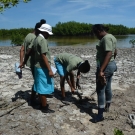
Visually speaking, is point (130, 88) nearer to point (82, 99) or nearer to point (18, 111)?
point (82, 99)

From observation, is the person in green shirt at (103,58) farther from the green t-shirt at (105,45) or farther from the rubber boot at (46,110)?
the rubber boot at (46,110)

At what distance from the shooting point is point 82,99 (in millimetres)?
5000

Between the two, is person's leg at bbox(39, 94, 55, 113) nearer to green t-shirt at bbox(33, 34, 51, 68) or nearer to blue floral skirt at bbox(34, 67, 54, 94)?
blue floral skirt at bbox(34, 67, 54, 94)

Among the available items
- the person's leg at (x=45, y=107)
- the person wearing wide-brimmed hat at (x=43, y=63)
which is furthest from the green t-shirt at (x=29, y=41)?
the person's leg at (x=45, y=107)

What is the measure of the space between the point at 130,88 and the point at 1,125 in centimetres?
372

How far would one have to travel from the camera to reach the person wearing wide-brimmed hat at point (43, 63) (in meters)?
3.89

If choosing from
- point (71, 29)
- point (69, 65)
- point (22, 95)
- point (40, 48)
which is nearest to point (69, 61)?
point (69, 65)

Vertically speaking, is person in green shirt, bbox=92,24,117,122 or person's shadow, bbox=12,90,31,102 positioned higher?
person in green shirt, bbox=92,24,117,122

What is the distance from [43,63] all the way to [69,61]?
0.71m

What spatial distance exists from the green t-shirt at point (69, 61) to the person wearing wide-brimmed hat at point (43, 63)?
1.73 ft

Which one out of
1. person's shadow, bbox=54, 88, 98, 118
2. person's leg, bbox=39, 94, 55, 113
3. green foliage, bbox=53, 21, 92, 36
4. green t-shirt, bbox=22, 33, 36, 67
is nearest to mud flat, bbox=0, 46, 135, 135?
person's shadow, bbox=54, 88, 98, 118

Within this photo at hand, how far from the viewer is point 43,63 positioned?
406 cm

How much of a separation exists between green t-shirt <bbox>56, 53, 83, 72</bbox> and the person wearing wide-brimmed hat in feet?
1.73

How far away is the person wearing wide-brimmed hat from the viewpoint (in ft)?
12.8
